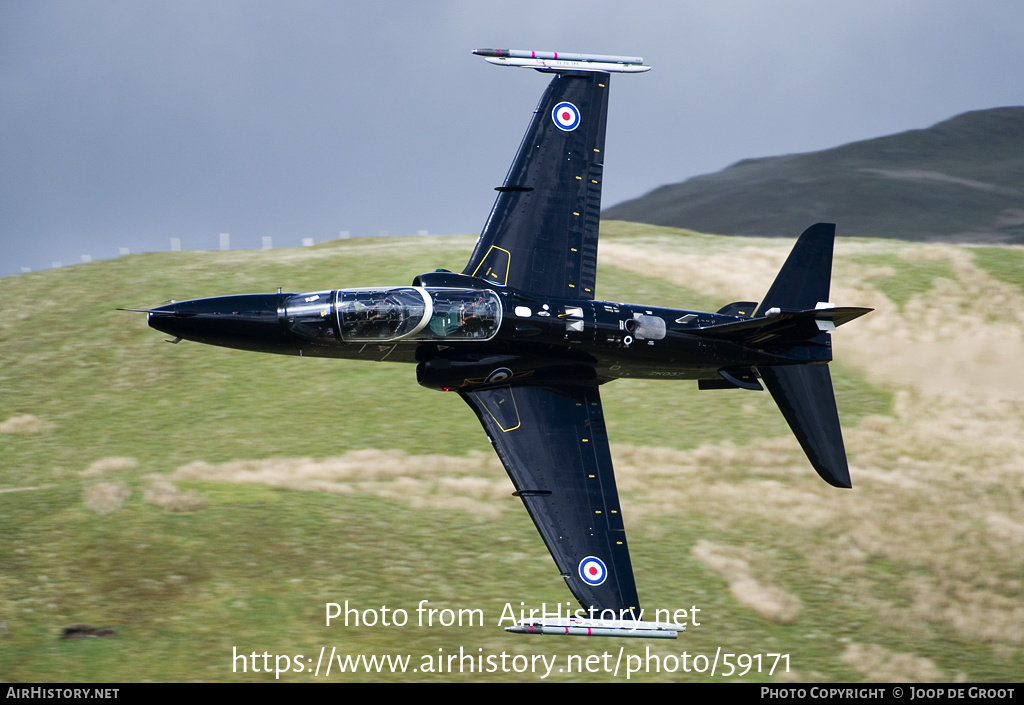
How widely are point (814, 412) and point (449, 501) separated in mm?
8216

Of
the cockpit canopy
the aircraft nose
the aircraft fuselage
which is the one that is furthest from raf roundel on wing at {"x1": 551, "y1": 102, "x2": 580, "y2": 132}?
the aircraft nose

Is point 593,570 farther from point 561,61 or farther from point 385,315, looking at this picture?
point 561,61

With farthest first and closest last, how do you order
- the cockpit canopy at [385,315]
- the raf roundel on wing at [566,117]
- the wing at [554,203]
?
the raf roundel on wing at [566,117] → the wing at [554,203] → the cockpit canopy at [385,315]

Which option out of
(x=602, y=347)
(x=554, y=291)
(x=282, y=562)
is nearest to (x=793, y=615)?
(x=602, y=347)

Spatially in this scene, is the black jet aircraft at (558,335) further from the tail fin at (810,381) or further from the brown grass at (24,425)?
the brown grass at (24,425)

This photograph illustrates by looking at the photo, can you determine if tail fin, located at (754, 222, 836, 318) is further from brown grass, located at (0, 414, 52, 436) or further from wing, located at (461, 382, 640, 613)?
brown grass, located at (0, 414, 52, 436)

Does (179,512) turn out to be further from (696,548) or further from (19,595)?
(696,548)

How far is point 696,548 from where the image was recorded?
18.0 meters

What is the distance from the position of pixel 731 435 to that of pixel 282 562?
11590 mm

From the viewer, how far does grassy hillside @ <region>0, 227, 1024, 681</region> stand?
1526cm

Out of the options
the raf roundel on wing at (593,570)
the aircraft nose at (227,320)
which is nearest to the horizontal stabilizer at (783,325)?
the raf roundel on wing at (593,570)

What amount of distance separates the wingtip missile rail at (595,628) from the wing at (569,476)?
329 millimetres

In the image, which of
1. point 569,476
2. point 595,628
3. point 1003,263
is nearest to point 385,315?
point 569,476

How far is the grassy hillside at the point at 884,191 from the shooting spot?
4912 cm
